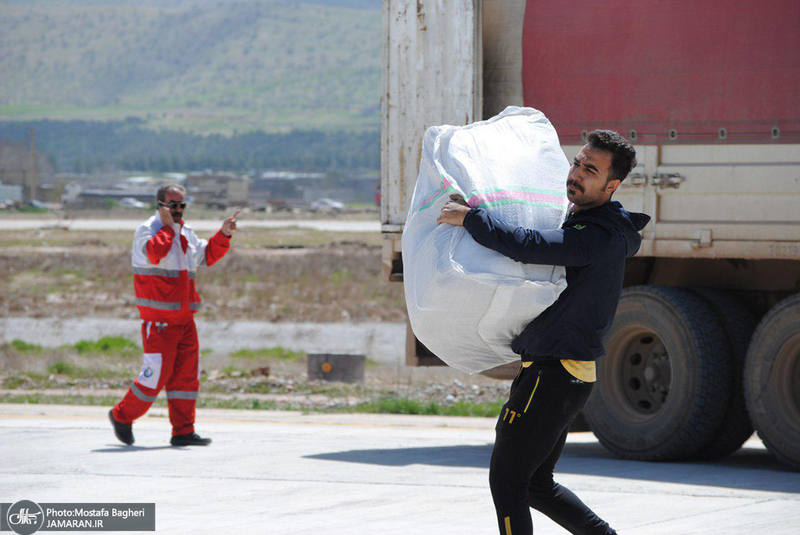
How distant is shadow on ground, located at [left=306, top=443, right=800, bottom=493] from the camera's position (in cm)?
832

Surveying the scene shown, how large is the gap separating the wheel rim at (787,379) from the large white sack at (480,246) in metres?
3.96

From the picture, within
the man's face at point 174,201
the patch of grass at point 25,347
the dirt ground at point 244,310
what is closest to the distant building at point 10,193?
the dirt ground at point 244,310

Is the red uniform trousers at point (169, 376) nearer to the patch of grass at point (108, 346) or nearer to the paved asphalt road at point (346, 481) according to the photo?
the paved asphalt road at point (346, 481)

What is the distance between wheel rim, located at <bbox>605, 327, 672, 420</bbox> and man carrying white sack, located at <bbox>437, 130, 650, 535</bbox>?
4.58 m

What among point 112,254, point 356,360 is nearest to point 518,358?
point 356,360

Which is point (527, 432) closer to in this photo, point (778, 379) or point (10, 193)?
point (778, 379)

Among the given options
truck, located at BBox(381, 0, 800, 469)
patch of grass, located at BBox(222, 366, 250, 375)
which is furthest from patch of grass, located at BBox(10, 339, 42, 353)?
truck, located at BBox(381, 0, 800, 469)

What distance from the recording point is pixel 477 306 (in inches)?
200

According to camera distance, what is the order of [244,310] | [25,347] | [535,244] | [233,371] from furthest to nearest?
1. [244,310]
2. [25,347]
3. [233,371]
4. [535,244]

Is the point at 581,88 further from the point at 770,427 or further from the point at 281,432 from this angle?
the point at 281,432

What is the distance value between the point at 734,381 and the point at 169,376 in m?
3.90

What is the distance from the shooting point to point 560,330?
4977mm

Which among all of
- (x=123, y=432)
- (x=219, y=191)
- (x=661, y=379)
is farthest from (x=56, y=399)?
(x=219, y=191)

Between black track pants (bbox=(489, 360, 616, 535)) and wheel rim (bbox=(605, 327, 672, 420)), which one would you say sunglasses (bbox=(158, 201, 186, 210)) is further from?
black track pants (bbox=(489, 360, 616, 535))
